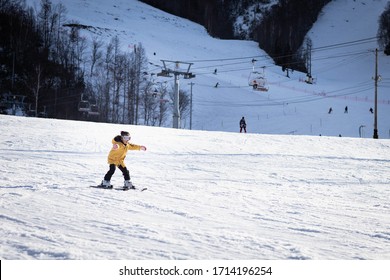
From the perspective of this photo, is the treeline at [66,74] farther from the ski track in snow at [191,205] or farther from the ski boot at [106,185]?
the ski boot at [106,185]

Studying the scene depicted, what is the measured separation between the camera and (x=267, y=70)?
73750 mm

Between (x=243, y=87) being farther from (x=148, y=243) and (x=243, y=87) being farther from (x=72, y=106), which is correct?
(x=148, y=243)

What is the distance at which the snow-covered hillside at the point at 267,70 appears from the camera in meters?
46.6

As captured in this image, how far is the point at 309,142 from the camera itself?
20062mm

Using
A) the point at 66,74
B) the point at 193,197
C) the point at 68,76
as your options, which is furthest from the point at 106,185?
the point at 66,74

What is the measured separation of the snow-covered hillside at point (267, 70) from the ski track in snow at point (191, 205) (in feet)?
89.2

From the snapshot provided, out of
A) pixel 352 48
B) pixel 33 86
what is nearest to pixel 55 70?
pixel 33 86

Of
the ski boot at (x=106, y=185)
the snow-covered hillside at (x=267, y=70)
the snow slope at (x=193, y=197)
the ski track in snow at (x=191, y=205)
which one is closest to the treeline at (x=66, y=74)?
the snow-covered hillside at (x=267, y=70)

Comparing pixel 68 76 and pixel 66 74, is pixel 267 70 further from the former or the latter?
pixel 66 74

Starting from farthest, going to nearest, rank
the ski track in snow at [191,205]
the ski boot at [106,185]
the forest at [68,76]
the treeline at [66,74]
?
the treeline at [66,74]
the forest at [68,76]
the ski boot at [106,185]
the ski track in snow at [191,205]

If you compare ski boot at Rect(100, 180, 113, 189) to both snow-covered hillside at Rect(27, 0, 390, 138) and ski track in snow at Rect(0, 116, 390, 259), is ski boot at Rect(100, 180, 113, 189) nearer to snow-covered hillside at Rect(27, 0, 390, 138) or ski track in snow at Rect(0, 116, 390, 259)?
ski track in snow at Rect(0, 116, 390, 259)

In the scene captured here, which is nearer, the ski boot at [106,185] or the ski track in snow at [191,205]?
the ski track in snow at [191,205]

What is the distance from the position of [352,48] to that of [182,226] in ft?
345

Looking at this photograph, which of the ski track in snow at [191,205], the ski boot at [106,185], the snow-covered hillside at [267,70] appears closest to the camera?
the ski track in snow at [191,205]
